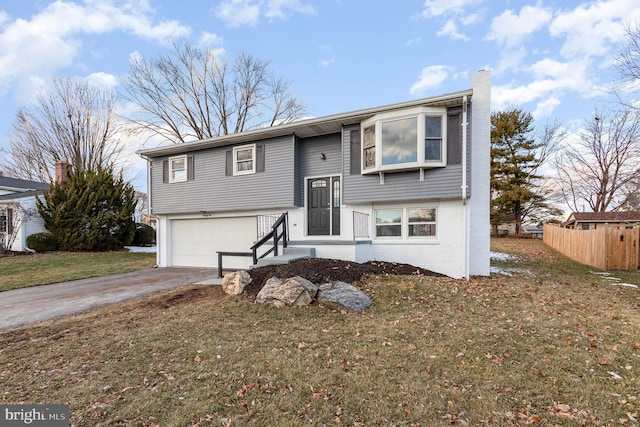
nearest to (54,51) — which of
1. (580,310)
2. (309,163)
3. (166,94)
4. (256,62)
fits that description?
(166,94)

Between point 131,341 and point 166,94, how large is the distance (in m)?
22.6

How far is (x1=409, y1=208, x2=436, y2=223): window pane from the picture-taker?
8.82m

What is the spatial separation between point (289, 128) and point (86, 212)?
1392cm

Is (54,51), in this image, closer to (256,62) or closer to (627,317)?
(256,62)

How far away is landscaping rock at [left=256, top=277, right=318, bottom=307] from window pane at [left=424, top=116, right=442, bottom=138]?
5317 millimetres

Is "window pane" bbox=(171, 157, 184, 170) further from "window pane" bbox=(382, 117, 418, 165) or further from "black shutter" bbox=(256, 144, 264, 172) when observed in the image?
"window pane" bbox=(382, 117, 418, 165)

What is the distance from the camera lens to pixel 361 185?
363 inches

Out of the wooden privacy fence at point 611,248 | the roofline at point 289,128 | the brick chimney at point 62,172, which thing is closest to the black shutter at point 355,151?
the roofline at point 289,128

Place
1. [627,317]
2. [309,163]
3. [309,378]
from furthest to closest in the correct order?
[309,163], [627,317], [309,378]

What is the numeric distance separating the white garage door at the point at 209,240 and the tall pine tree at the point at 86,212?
7.26 metres

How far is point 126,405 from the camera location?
2.82m

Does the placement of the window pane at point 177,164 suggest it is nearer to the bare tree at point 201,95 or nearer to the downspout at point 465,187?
the downspout at point 465,187

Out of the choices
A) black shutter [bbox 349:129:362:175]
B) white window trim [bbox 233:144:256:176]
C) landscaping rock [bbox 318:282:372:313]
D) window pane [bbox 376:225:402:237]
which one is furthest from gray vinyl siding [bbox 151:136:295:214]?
landscaping rock [bbox 318:282:372:313]

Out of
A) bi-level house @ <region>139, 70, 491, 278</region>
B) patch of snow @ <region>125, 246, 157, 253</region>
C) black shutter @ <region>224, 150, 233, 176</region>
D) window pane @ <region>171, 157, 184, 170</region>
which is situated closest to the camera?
bi-level house @ <region>139, 70, 491, 278</region>
